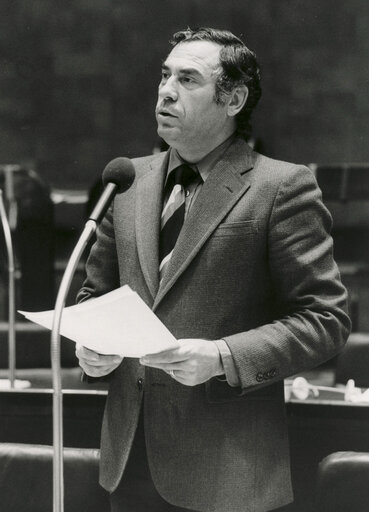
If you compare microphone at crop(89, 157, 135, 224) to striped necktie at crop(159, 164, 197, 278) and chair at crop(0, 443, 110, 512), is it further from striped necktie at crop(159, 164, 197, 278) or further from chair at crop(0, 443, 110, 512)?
chair at crop(0, 443, 110, 512)

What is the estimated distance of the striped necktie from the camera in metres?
1.75

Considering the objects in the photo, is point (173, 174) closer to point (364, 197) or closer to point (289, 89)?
point (364, 197)

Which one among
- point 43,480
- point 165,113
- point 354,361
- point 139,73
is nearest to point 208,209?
point 165,113

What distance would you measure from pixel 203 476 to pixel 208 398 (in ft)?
0.50

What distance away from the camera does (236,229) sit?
1674 mm

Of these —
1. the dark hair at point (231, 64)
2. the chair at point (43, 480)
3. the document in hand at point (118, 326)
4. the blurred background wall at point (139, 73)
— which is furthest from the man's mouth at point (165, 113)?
the blurred background wall at point (139, 73)

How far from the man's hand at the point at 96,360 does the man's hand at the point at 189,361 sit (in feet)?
0.35

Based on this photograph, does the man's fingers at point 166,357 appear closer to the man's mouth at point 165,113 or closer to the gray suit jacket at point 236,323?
the gray suit jacket at point 236,323

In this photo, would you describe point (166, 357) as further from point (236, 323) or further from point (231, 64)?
point (231, 64)

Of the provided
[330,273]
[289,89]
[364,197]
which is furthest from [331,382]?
[289,89]

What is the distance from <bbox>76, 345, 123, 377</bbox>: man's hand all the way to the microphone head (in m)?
0.29

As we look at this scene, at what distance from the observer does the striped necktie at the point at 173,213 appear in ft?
5.74

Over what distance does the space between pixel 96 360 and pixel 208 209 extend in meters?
0.36

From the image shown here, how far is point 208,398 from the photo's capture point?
5.35 ft
